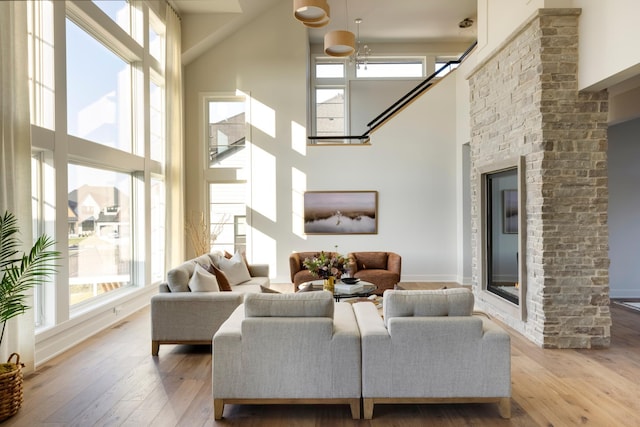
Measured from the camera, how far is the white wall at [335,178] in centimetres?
908

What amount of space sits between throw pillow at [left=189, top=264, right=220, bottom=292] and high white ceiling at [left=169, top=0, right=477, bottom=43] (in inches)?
221

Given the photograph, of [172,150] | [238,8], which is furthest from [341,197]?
[238,8]

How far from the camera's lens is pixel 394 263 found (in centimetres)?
777

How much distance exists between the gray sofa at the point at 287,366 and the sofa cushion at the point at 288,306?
8cm

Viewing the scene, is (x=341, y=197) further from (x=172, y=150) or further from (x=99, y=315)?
(x=99, y=315)

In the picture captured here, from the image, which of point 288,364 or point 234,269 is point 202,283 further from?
point 288,364

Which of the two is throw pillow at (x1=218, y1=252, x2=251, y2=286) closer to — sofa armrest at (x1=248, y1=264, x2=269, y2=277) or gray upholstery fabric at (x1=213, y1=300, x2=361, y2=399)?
sofa armrest at (x1=248, y1=264, x2=269, y2=277)

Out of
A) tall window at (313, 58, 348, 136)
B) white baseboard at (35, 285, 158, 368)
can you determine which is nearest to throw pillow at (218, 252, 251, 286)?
white baseboard at (35, 285, 158, 368)

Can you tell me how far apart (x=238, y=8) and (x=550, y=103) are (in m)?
6.06

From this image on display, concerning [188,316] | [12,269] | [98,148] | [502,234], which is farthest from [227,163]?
[12,269]

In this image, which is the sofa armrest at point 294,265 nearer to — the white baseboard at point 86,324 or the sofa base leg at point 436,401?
the white baseboard at point 86,324

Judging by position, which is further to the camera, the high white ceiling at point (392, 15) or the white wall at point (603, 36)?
the high white ceiling at point (392, 15)

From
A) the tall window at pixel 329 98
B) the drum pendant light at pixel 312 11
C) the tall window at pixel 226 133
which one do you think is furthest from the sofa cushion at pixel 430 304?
the tall window at pixel 329 98

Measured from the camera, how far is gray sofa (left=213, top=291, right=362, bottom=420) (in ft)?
10.3
